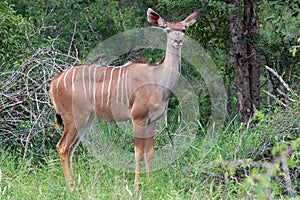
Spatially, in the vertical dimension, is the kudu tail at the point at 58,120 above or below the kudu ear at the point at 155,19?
below

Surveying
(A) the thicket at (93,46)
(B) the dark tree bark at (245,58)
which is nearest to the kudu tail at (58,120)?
(A) the thicket at (93,46)

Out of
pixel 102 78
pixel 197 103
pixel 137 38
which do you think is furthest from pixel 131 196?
pixel 137 38

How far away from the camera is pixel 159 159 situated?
5148mm

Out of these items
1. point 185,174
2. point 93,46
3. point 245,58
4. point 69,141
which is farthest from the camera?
point 93,46

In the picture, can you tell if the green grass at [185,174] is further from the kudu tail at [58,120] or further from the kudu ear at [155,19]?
the kudu ear at [155,19]

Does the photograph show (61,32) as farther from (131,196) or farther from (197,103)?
(131,196)

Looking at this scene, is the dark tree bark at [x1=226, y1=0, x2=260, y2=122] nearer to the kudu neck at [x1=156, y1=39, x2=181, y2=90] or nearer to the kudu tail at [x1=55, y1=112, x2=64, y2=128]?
the kudu neck at [x1=156, y1=39, x2=181, y2=90]

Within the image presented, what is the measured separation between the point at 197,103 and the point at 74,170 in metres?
1.89

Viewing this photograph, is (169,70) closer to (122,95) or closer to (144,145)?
(122,95)

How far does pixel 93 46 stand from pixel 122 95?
7.91ft

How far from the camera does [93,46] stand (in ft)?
24.3

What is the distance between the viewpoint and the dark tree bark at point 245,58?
19.3 feet

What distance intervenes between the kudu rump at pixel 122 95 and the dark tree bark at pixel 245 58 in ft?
2.80

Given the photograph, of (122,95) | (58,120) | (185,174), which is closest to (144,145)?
(122,95)
